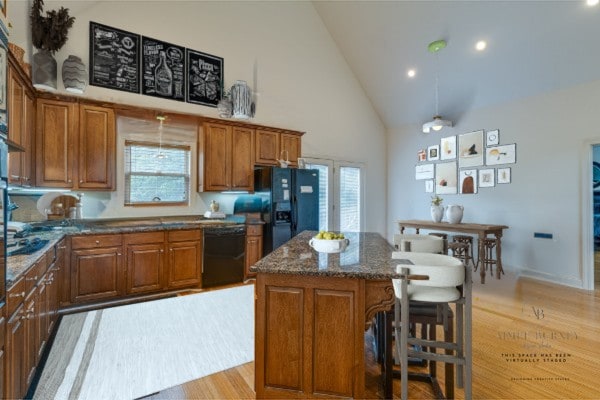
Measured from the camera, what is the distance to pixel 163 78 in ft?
14.1

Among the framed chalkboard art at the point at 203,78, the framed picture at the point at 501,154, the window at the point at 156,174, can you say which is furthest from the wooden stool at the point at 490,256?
the framed chalkboard art at the point at 203,78

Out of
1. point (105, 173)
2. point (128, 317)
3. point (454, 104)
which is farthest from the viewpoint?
point (454, 104)

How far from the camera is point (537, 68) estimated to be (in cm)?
432

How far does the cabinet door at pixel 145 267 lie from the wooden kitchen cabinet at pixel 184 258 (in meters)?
0.12

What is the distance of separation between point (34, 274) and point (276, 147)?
3754 mm

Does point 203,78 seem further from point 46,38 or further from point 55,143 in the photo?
point 55,143

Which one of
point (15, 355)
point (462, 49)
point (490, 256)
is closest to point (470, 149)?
point (462, 49)

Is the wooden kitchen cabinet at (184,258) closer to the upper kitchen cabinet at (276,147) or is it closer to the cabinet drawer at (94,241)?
the cabinet drawer at (94,241)

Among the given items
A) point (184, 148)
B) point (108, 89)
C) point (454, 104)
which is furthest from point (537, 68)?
point (108, 89)

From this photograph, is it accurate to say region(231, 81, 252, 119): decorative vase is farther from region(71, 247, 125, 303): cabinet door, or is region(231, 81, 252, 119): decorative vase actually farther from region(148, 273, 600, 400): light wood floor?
region(148, 273, 600, 400): light wood floor

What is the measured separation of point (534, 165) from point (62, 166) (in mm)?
6696

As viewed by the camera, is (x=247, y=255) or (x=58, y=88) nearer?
(x=58, y=88)

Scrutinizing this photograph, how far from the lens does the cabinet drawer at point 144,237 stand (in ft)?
11.3

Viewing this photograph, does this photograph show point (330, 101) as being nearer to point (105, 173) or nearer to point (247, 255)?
point (247, 255)
